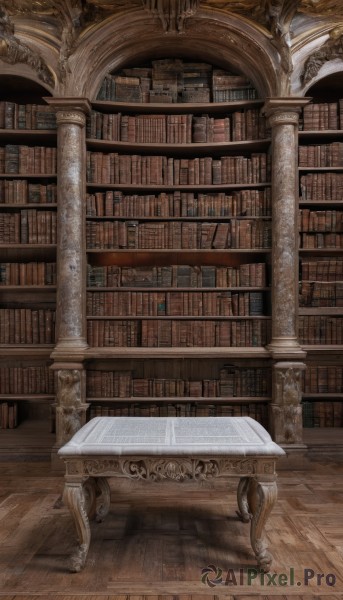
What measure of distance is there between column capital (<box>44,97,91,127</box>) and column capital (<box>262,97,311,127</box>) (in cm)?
145

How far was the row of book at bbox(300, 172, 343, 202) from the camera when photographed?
4.33 meters

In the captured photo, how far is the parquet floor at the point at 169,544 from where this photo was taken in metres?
2.29

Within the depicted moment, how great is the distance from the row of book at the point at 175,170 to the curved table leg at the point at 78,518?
8.75 ft

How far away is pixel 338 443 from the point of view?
13.9 feet

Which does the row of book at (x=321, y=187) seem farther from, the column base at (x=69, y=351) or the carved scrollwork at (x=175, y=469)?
the carved scrollwork at (x=175, y=469)

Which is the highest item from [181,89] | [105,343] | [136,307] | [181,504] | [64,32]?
[64,32]

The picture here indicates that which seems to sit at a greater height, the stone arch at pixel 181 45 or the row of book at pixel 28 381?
the stone arch at pixel 181 45

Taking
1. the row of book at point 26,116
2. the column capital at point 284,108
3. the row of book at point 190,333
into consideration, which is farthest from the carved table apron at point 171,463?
the row of book at point 26,116

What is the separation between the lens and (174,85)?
445 centimetres

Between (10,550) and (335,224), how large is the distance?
335cm

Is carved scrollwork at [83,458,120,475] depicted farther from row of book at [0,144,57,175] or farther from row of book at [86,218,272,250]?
row of book at [0,144,57,175]

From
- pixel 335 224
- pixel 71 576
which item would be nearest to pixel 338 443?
pixel 335 224

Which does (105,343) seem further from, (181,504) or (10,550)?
(10,550)

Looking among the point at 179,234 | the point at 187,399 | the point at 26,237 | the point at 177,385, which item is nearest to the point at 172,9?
the point at 179,234
